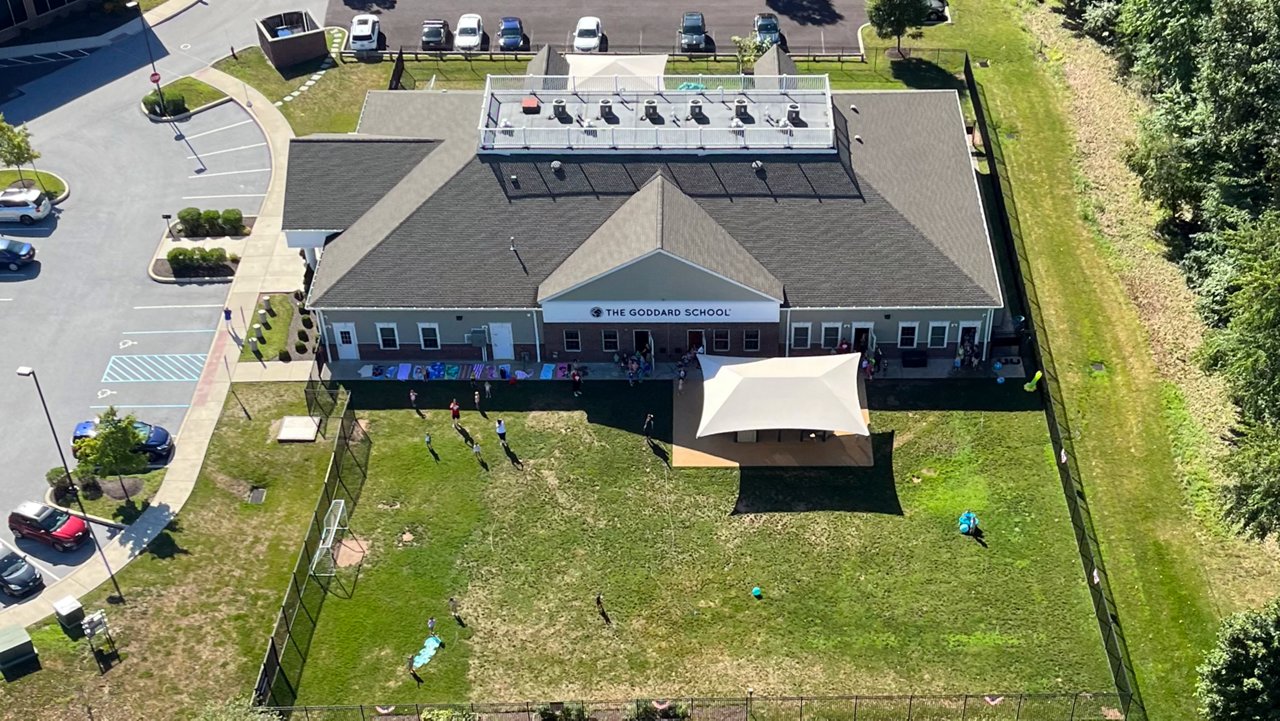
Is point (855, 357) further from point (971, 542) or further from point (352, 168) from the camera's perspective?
point (352, 168)

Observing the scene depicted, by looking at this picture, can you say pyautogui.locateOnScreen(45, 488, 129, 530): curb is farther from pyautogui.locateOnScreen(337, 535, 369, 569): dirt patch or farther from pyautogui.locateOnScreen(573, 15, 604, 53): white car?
pyautogui.locateOnScreen(573, 15, 604, 53): white car

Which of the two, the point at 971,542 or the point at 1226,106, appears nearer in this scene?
the point at 971,542

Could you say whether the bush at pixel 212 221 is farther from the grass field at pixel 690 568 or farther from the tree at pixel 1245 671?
the tree at pixel 1245 671

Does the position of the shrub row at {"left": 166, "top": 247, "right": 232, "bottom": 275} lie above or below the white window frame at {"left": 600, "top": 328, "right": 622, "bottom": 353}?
above

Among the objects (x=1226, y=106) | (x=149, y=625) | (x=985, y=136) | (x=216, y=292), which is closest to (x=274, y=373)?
(x=216, y=292)

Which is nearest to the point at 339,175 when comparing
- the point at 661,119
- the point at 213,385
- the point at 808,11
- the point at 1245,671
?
the point at 213,385

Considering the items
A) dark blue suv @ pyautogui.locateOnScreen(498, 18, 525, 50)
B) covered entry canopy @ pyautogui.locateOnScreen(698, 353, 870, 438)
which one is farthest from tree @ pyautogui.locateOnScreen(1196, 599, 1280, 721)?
dark blue suv @ pyautogui.locateOnScreen(498, 18, 525, 50)

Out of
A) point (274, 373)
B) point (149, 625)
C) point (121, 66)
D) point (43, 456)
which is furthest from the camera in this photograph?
point (121, 66)

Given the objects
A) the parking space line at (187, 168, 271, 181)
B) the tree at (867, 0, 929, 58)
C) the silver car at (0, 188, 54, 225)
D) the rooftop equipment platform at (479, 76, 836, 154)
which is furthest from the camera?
the tree at (867, 0, 929, 58)
